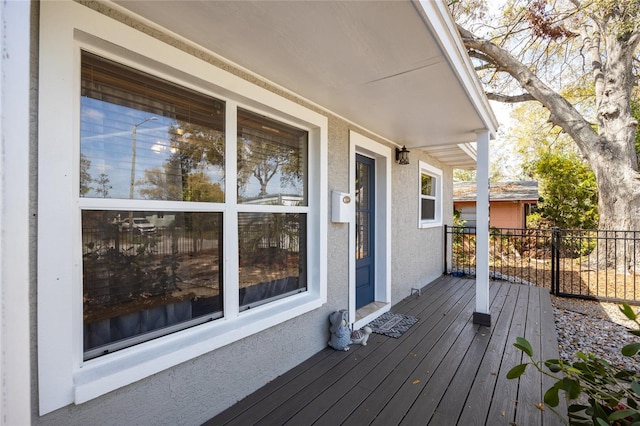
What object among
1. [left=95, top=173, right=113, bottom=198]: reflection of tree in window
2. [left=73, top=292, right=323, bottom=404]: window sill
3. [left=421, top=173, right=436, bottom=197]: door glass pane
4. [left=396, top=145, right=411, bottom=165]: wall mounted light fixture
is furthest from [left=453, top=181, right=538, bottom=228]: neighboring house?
[left=95, top=173, right=113, bottom=198]: reflection of tree in window

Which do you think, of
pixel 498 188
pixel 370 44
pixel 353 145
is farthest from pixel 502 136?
pixel 370 44

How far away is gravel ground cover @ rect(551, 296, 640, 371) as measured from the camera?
3.48 metres

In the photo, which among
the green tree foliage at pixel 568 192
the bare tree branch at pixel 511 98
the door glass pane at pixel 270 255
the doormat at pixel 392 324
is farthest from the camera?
the green tree foliage at pixel 568 192

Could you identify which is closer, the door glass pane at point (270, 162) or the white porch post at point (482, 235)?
the door glass pane at point (270, 162)

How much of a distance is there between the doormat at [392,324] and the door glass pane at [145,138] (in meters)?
2.45

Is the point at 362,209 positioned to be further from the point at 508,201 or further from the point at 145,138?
the point at 508,201

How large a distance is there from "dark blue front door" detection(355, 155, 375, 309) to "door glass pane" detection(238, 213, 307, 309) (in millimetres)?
1214

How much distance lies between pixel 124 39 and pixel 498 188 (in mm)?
15938

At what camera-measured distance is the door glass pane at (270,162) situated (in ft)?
7.81

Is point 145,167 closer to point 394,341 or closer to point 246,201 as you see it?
point 246,201

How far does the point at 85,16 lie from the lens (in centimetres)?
145

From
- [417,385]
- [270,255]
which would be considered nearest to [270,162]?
[270,255]
